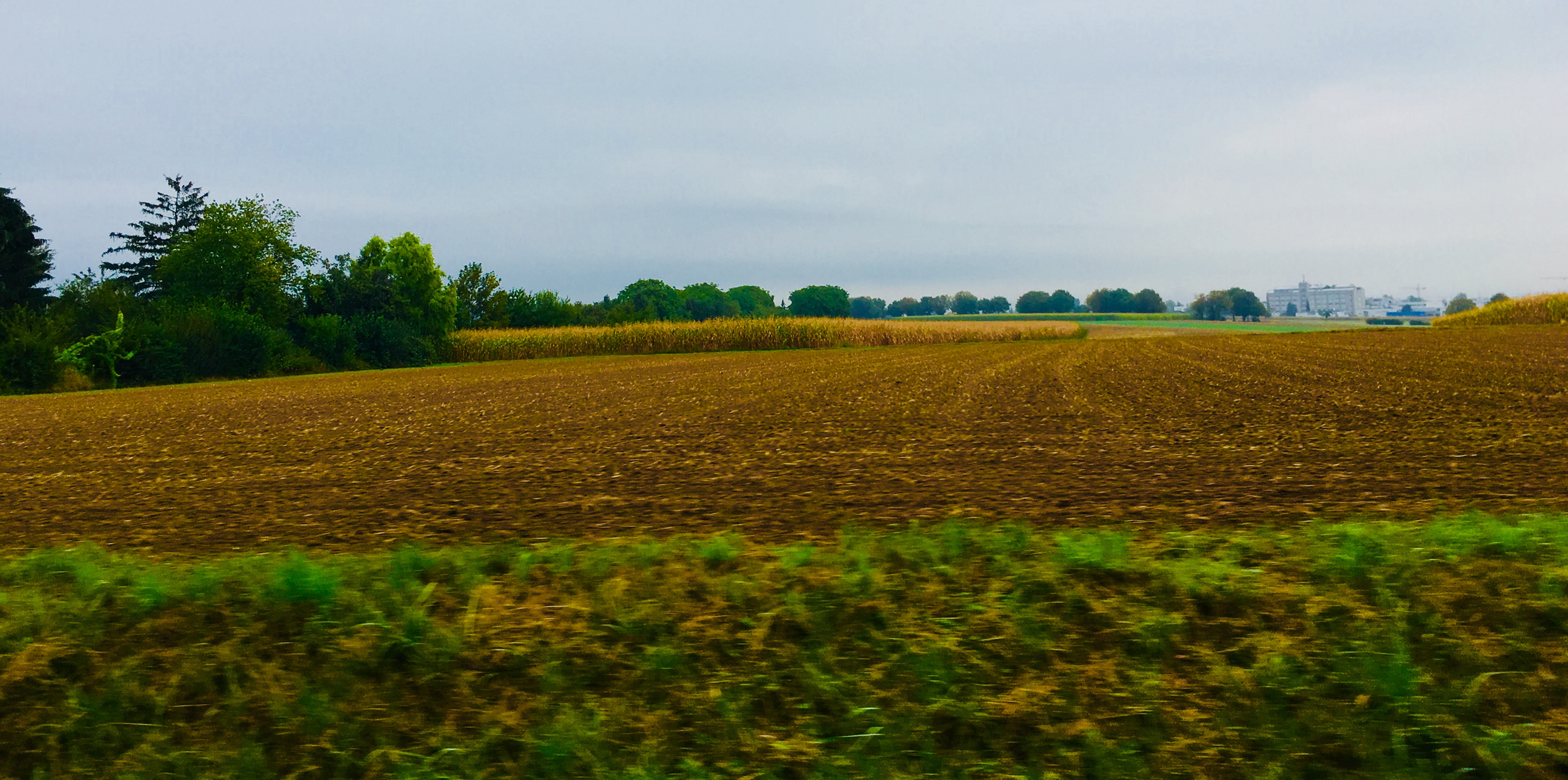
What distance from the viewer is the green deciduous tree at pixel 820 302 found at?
169875mm

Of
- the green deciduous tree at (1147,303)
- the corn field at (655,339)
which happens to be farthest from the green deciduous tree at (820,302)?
the corn field at (655,339)

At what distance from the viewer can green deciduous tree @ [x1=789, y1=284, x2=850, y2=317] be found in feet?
557

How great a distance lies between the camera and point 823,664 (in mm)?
3840

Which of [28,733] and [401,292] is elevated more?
[401,292]

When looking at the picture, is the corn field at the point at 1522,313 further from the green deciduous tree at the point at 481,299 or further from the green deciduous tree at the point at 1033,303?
the green deciduous tree at the point at 1033,303

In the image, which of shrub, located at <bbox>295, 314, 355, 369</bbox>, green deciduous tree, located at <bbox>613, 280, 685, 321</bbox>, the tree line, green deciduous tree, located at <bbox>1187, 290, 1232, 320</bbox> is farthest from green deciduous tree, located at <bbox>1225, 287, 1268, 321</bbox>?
shrub, located at <bbox>295, 314, 355, 369</bbox>

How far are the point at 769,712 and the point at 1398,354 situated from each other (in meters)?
28.9

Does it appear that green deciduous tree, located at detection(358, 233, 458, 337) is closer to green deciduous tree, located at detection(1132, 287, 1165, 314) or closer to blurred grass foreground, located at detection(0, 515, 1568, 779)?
blurred grass foreground, located at detection(0, 515, 1568, 779)

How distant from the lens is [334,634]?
4.20m

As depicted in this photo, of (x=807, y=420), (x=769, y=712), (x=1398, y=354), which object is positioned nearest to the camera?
(x=769, y=712)

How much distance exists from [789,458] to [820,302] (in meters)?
163

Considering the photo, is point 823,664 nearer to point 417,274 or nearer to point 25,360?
point 25,360

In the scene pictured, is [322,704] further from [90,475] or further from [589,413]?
[589,413]

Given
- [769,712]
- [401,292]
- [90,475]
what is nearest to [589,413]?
[90,475]
